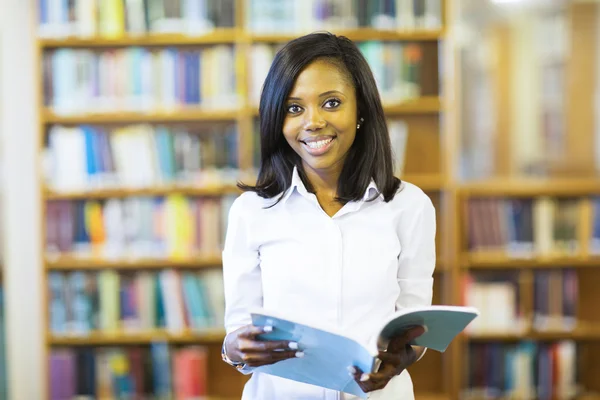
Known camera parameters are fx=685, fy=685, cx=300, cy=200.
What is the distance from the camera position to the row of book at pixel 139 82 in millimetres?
3227

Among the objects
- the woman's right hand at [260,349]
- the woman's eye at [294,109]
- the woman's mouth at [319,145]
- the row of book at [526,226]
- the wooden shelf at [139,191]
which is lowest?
the row of book at [526,226]

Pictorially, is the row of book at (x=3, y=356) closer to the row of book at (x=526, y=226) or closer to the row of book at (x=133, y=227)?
the row of book at (x=133, y=227)

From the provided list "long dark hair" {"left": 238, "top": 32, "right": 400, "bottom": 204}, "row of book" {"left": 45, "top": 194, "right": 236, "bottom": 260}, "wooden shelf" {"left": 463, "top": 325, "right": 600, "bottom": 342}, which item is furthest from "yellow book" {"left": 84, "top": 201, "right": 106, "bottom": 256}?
"long dark hair" {"left": 238, "top": 32, "right": 400, "bottom": 204}

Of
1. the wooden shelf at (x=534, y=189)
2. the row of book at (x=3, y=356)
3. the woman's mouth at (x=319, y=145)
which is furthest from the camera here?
the row of book at (x=3, y=356)

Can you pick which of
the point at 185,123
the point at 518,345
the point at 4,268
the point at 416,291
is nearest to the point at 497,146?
the point at 518,345

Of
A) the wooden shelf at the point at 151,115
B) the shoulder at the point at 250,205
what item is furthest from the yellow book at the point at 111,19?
the shoulder at the point at 250,205

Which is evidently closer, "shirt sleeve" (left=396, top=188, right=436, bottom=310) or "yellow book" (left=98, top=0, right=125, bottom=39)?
"shirt sleeve" (left=396, top=188, right=436, bottom=310)

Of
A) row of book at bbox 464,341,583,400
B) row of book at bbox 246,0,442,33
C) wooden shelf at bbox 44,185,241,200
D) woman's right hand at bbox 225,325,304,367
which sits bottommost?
row of book at bbox 464,341,583,400

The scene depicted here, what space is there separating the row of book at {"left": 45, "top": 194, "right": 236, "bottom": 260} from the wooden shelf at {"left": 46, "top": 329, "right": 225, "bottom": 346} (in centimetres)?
37

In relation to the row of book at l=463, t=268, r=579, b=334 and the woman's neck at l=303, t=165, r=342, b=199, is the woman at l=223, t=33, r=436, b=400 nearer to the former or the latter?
the woman's neck at l=303, t=165, r=342, b=199

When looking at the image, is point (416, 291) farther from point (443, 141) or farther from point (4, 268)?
point (4, 268)

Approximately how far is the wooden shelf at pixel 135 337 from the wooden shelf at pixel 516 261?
125cm

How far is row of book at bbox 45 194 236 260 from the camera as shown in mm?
3264

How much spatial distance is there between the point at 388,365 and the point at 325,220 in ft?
1.03
